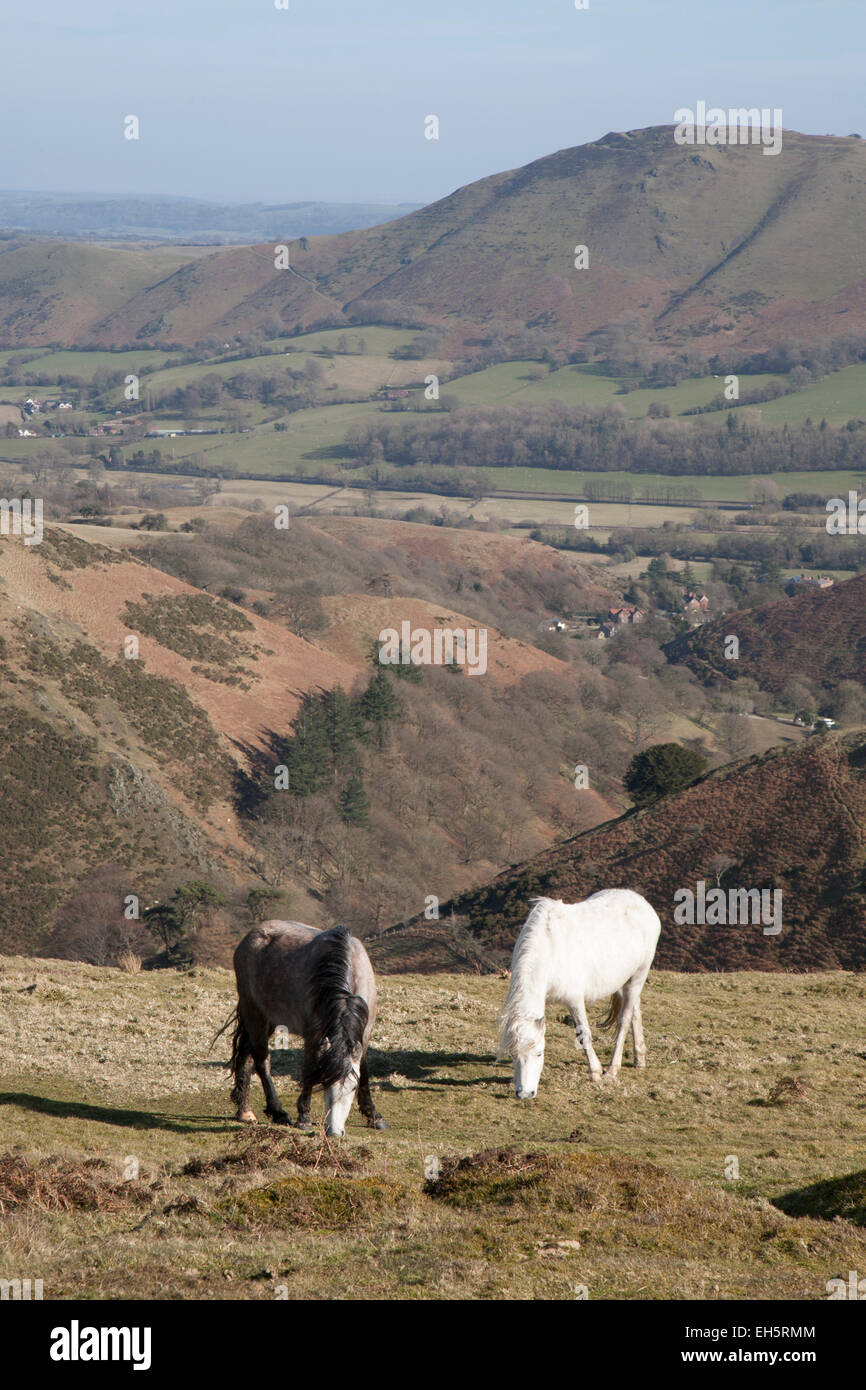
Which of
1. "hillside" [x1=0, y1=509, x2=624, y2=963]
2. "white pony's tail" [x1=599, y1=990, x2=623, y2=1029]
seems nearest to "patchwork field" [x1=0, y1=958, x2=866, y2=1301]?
"white pony's tail" [x1=599, y1=990, x2=623, y2=1029]

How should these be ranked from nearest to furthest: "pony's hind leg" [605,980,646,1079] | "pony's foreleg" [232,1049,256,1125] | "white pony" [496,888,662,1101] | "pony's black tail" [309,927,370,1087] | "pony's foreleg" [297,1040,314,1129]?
"pony's black tail" [309,927,370,1087], "pony's foreleg" [297,1040,314,1129], "pony's foreleg" [232,1049,256,1125], "white pony" [496,888,662,1101], "pony's hind leg" [605,980,646,1079]

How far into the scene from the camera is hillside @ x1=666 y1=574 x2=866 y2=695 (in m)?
135

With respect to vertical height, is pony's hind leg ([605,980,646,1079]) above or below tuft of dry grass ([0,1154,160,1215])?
below

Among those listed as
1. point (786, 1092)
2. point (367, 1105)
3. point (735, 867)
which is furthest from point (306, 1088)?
point (735, 867)

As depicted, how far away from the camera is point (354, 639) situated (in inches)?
4294

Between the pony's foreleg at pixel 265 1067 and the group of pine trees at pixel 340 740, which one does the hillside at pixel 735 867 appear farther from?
the pony's foreleg at pixel 265 1067

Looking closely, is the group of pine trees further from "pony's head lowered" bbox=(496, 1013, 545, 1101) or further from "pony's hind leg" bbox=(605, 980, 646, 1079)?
"pony's head lowered" bbox=(496, 1013, 545, 1101)

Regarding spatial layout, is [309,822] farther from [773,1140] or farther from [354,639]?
[773,1140]

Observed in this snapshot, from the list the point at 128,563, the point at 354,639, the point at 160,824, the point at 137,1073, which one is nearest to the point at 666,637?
the point at 354,639

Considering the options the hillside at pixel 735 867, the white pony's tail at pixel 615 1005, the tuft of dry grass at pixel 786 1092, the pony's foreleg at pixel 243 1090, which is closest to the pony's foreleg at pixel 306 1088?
the pony's foreleg at pixel 243 1090

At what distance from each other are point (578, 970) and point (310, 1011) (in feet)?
16.1

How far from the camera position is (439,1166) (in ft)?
46.5

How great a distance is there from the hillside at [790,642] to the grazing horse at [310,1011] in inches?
4750

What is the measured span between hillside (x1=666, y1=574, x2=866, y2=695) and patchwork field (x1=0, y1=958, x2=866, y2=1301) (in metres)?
115
